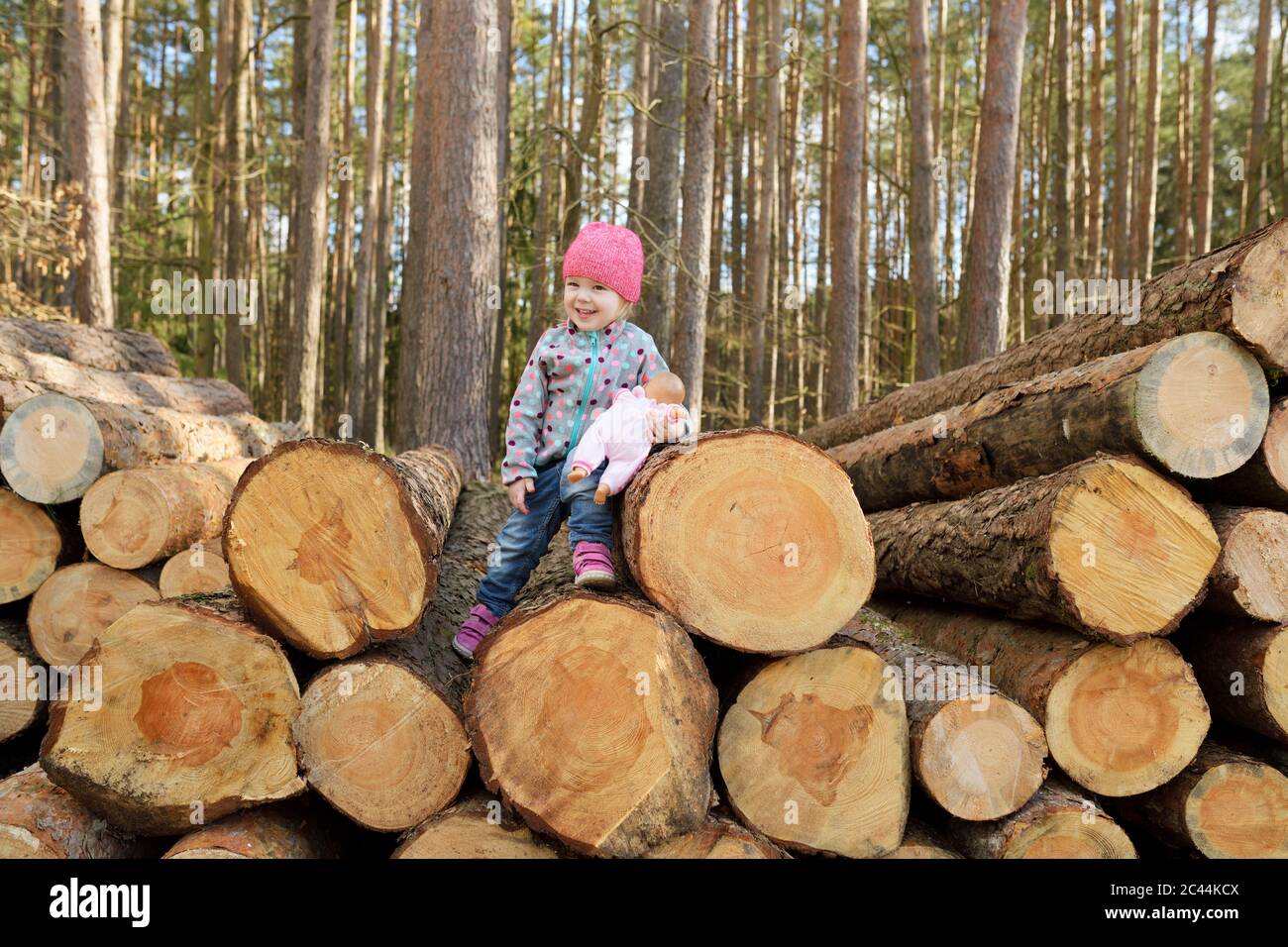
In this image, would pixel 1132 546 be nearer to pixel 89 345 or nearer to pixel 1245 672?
pixel 1245 672

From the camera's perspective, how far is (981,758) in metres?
2.90

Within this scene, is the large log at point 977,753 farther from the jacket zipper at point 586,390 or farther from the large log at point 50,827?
the large log at point 50,827

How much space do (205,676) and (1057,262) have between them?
43.8ft

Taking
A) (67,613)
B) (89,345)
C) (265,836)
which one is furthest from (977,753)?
(89,345)

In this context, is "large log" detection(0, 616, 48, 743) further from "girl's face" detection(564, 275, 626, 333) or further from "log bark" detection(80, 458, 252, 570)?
"girl's face" detection(564, 275, 626, 333)

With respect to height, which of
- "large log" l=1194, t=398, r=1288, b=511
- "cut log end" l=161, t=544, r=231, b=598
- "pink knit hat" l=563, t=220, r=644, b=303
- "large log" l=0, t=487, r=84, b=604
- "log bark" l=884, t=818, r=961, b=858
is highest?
"pink knit hat" l=563, t=220, r=644, b=303

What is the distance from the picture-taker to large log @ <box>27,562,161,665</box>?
14.6ft

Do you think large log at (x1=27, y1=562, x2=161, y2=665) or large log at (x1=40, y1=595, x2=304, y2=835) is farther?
large log at (x1=27, y1=562, x2=161, y2=665)

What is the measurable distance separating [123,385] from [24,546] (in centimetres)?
220

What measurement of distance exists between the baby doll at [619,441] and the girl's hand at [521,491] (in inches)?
11.5

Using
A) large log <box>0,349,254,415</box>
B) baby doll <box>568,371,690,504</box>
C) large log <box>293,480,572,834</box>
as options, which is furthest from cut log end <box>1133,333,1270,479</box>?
large log <box>0,349,254,415</box>

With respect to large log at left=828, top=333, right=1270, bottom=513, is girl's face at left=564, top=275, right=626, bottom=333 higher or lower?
higher

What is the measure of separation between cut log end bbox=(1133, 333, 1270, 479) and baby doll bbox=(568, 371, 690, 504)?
153 centimetres

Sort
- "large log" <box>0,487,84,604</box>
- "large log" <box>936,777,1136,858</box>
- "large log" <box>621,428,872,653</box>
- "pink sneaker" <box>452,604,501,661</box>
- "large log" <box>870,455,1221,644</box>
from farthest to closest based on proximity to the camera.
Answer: "large log" <box>0,487,84,604</box> → "pink sneaker" <box>452,604,501,661</box> → "large log" <box>870,455,1221,644</box> → "large log" <box>936,777,1136,858</box> → "large log" <box>621,428,872,653</box>
